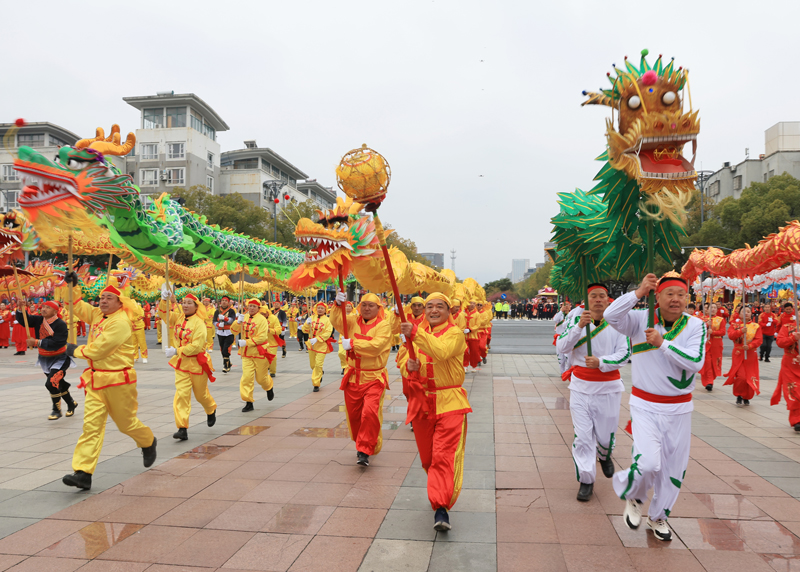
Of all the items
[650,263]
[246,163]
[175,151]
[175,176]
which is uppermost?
[246,163]

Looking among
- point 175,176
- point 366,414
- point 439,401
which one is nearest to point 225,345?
point 366,414

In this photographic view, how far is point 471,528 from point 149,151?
4520cm

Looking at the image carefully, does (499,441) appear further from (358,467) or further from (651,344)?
(651,344)

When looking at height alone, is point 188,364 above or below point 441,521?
above

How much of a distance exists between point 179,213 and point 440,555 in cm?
742

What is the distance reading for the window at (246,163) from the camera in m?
51.2

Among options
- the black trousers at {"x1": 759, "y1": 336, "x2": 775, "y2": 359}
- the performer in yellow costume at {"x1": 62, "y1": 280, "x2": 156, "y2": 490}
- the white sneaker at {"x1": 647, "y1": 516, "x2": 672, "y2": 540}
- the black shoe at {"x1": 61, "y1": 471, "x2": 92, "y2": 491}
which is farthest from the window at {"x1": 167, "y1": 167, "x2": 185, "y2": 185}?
the white sneaker at {"x1": 647, "y1": 516, "x2": 672, "y2": 540}

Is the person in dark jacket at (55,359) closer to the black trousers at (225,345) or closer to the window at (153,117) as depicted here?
the black trousers at (225,345)

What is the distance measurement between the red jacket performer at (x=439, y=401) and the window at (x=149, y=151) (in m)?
44.1

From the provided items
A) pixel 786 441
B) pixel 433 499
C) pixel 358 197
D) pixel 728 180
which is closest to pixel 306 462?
pixel 433 499

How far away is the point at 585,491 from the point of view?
4.23 meters

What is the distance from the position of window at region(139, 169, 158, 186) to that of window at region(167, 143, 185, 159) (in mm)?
1777

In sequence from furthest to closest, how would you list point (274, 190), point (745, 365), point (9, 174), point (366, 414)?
point (274, 190) → point (9, 174) → point (745, 365) → point (366, 414)

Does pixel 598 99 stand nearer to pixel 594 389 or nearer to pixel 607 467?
pixel 594 389
